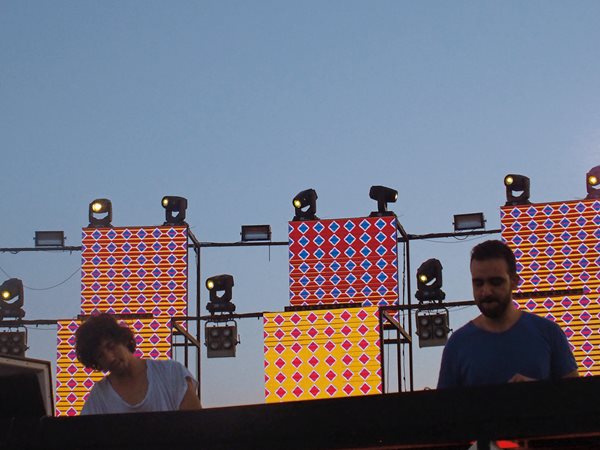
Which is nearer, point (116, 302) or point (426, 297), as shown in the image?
point (426, 297)

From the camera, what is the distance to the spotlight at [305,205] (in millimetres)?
14977

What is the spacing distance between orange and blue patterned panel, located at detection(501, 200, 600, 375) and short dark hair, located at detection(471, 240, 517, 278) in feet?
33.5

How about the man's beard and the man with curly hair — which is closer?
the man's beard

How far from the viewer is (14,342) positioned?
50.0ft

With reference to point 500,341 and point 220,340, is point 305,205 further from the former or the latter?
point 500,341

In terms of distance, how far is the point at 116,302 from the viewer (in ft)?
49.1

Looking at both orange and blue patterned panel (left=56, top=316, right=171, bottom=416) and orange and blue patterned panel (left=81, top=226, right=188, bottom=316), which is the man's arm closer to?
orange and blue patterned panel (left=56, top=316, right=171, bottom=416)

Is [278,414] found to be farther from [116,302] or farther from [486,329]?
[116,302]

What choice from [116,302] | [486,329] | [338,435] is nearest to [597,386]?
[338,435]

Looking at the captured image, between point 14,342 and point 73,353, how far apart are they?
1.24 metres

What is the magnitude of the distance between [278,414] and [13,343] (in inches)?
538

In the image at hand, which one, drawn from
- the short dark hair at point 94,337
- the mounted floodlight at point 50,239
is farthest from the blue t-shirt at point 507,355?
the mounted floodlight at point 50,239

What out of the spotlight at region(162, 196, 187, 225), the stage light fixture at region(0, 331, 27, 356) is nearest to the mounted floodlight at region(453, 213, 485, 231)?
the spotlight at region(162, 196, 187, 225)

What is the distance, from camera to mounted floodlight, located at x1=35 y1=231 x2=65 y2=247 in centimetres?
1588
